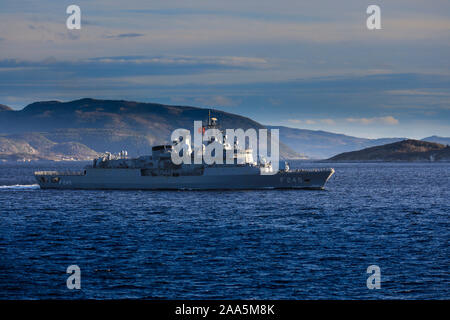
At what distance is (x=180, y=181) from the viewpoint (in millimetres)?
77000

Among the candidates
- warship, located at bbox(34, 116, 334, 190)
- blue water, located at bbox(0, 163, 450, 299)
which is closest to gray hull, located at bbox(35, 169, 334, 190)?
warship, located at bbox(34, 116, 334, 190)

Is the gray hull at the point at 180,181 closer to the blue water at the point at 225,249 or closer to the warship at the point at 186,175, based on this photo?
the warship at the point at 186,175

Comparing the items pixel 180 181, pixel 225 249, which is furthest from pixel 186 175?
pixel 225 249

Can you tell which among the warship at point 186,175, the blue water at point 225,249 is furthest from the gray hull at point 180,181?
the blue water at point 225,249

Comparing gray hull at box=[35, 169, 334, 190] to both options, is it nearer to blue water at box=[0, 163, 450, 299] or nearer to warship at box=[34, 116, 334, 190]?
warship at box=[34, 116, 334, 190]

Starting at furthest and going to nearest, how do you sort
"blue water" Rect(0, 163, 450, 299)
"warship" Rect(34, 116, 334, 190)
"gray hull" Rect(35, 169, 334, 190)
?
"gray hull" Rect(35, 169, 334, 190) < "warship" Rect(34, 116, 334, 190) < "blue water" Rect(0, 163, 450, 299)

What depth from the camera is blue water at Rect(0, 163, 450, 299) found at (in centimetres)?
2228

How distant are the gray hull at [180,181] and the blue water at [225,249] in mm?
13776

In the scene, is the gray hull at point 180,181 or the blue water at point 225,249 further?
the gray hull at point 180,181

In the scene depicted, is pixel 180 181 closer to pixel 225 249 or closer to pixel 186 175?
pixel 186 175

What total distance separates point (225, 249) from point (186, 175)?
4628 centimetres

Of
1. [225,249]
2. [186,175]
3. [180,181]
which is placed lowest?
[225,249]

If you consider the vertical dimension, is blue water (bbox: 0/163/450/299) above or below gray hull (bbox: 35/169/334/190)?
below

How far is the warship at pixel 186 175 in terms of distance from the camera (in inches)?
2940
